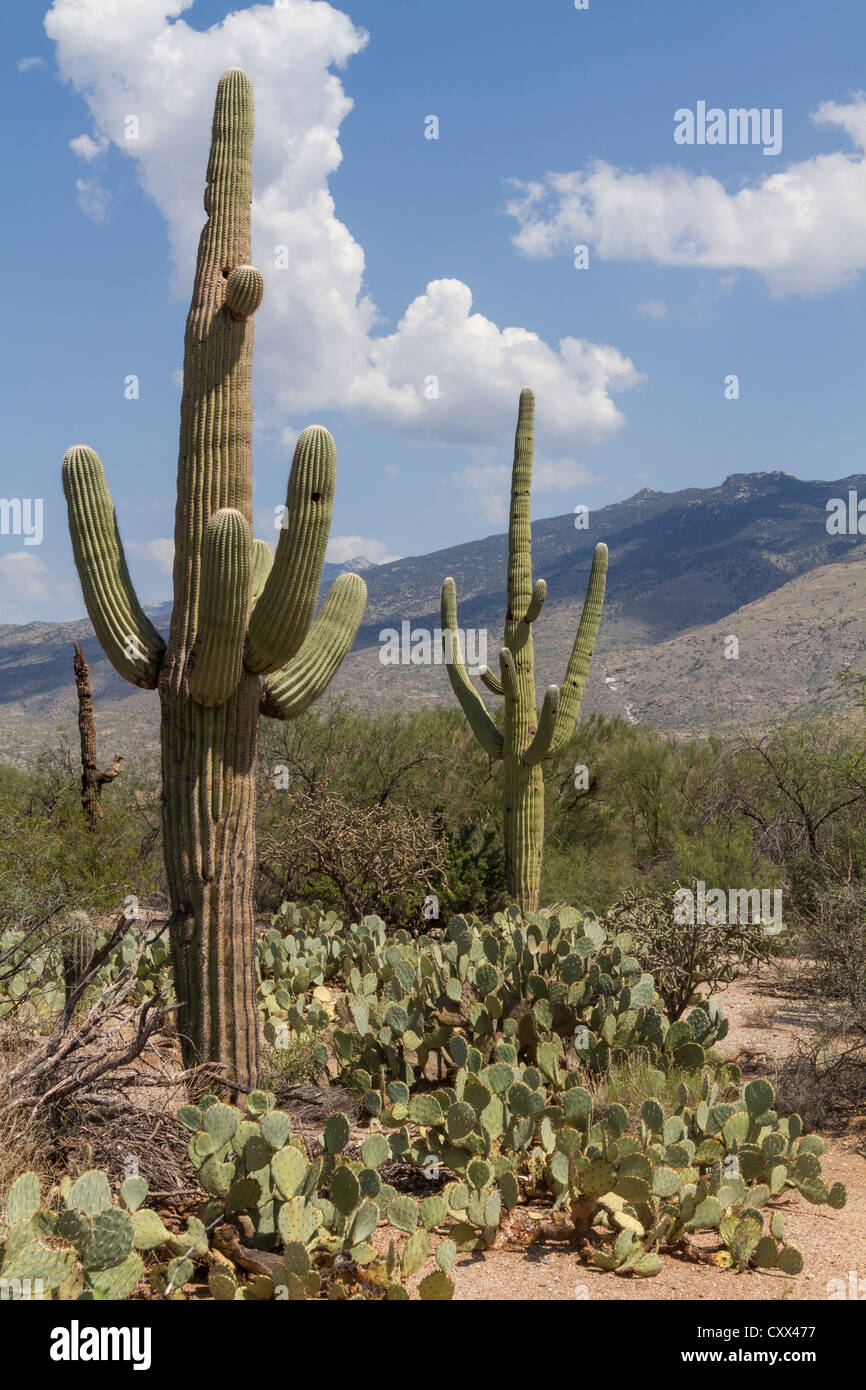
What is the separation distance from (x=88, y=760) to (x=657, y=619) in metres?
62.0

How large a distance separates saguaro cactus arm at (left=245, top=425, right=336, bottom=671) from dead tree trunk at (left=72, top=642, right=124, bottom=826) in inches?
344

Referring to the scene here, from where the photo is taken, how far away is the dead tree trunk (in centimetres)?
1386

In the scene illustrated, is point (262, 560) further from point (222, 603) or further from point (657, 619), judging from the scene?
point (657, 619)

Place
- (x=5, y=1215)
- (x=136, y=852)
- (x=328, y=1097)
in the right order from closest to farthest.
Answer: (x=5, y=1215) < (x=328, y=1097) < (x=136, y=852)

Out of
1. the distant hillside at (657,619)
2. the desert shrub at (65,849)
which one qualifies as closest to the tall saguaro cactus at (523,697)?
the desert shrub at (65,849)

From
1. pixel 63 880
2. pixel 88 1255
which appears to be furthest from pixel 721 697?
pixel 88 1255

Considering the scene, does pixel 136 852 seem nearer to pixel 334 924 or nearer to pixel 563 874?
pixel 334 924

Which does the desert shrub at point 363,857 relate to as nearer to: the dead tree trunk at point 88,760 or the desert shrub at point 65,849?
the desert shrub at point 65,849

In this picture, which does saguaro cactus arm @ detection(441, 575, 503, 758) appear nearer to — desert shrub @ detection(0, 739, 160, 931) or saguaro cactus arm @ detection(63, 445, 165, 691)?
desert shrub @ detection(0, 739, 160, 931)

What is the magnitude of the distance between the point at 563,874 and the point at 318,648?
27.7 feet

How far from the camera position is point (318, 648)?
649 centimetres

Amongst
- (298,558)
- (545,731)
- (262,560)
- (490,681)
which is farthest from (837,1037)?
(490,681)

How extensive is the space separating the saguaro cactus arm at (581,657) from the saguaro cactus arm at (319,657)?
4402mm

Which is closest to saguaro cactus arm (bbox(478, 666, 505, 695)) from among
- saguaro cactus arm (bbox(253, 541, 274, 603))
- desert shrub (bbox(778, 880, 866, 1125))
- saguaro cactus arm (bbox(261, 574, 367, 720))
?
saguaro cactus arm (bbox(253, 541, 274, 603))
